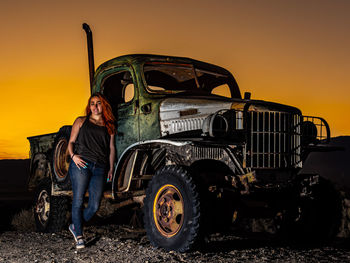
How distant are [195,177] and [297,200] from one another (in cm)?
205

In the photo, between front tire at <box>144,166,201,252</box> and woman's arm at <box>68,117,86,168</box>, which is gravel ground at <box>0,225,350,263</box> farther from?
woman's arm at <box>68,117,86,168</box>

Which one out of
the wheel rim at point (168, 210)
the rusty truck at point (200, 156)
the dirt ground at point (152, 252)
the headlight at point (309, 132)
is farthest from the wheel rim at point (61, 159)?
the headlight at point (309, 132)

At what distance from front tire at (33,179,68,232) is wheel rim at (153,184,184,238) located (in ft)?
11.2

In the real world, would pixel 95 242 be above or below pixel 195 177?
below

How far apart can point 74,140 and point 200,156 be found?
174 centimetres

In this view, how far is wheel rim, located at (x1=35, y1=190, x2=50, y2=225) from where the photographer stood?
9.87 m

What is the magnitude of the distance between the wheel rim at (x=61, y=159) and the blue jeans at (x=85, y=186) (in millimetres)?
1875

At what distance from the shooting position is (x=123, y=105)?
320 inches

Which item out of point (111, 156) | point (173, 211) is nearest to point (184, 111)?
point (111, 156)

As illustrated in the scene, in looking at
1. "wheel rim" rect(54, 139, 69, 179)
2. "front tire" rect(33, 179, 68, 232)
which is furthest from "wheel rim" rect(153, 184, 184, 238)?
"front tire" rect(33, 179, 68, 232)

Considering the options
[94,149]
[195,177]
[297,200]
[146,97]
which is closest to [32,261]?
[94,149]

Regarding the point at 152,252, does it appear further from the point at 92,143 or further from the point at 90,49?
the point at 90,49

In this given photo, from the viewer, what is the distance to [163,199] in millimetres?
6625

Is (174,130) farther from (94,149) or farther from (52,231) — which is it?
(52,231)
